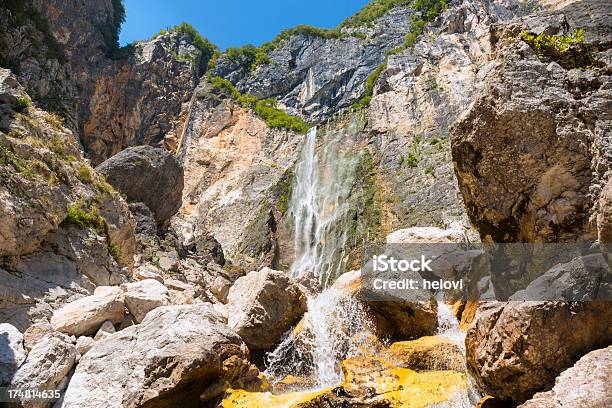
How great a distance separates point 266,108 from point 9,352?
3985 cm

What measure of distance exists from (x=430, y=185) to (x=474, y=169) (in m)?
20.8

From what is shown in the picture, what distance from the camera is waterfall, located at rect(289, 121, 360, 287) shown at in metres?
27.3

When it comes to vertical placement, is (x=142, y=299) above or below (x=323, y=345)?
above

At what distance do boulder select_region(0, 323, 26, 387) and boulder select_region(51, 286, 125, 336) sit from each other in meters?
0.77

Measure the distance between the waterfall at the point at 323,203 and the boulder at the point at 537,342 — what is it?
2084cm

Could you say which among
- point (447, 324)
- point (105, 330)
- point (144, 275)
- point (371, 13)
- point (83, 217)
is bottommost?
point (447, 324)

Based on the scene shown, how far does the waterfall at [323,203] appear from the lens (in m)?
27.3

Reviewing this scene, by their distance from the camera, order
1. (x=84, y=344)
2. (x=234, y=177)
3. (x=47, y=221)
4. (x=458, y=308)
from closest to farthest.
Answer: (x=84, y=344), (x=47, y=221), (x=458, y=308), (x=234, y=177)

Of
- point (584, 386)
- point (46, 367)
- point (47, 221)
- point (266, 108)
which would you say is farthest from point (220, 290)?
point (266, 108)

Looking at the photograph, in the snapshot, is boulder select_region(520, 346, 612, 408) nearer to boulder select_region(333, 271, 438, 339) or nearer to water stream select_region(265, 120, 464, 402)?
water stream select_region(265, 120, 464, 402)

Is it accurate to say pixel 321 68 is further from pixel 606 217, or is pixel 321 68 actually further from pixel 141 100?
pixel 606 217

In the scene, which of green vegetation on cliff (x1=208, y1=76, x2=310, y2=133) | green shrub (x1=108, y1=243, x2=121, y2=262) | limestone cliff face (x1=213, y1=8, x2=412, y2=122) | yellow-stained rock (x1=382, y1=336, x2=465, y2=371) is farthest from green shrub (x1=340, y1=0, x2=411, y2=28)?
yellow-stained rock (x1=382, y1=336, x2=465, y2=371)

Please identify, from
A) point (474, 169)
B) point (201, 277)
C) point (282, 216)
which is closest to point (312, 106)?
point (282, 216)

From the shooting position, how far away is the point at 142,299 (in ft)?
29.9
